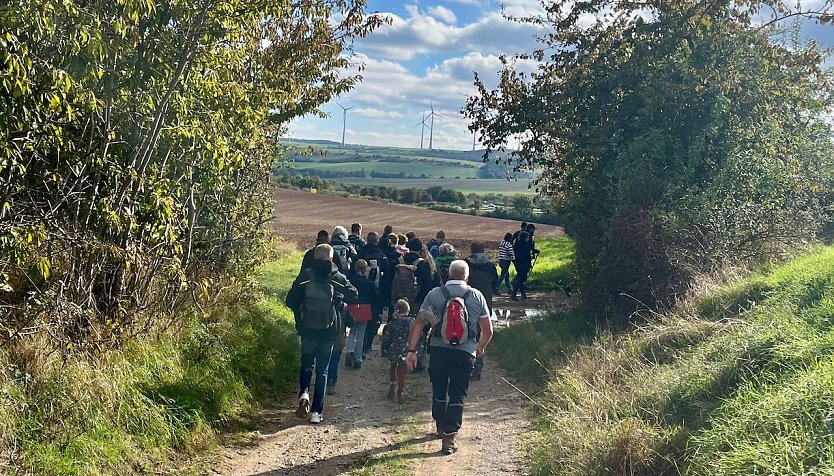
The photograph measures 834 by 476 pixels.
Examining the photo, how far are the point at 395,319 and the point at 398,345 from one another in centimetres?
38

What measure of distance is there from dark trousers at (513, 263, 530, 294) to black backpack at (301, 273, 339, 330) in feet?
30.8

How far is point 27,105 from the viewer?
16.1ft

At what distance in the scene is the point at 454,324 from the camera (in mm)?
6621

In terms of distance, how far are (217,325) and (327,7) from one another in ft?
14.3

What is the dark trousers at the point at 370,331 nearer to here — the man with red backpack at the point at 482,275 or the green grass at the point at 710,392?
the man with red backpack at the point at 482,275

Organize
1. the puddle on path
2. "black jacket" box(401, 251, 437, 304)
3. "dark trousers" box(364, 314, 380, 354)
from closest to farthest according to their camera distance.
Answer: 1. "black jacket" box(401, 251, 437, 304)
2. "dark trousers" box(364, 314, 380, 354)
3. the puddle on path

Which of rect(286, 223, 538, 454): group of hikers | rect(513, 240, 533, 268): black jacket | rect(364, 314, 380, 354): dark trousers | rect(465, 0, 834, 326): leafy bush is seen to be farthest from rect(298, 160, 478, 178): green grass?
rect(286, 223, 538, 454): group of hikers

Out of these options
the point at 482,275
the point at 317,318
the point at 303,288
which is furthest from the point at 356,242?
the point at 317,318

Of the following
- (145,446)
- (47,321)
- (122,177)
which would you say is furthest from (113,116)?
(145,446)

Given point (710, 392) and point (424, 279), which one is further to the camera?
point (424, 279)

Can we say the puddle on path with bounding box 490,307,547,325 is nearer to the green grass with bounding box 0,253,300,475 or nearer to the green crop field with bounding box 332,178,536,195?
the green grass with bounding box 0,253,300,475

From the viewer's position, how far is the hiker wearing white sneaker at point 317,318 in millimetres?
7453

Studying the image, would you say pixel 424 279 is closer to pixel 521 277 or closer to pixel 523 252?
pixel 523 252

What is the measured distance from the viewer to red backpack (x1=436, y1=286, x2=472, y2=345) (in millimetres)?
6613
